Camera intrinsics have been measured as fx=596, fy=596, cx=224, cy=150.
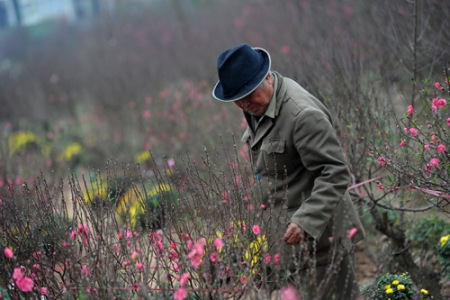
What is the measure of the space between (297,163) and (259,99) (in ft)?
1.30

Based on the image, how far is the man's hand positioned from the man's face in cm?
65

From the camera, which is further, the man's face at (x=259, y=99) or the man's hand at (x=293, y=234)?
the man's face at (x=259, y=99)

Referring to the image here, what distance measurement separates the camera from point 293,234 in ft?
9.65

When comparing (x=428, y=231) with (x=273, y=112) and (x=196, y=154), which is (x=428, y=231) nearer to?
(x=273, y=112)

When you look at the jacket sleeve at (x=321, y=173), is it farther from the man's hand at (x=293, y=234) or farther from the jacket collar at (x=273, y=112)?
the jacket collar at (x=273, y=112)

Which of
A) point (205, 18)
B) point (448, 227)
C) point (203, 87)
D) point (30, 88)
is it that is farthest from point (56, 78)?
point (448, 227)

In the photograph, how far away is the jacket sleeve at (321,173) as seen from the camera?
9.53 feet

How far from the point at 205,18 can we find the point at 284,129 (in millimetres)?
16982

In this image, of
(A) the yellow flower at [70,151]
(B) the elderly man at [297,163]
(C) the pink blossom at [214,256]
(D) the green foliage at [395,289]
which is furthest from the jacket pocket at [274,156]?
(A) the yellow flower at [70,151]

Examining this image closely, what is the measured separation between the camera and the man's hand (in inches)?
115

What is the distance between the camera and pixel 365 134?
486cm

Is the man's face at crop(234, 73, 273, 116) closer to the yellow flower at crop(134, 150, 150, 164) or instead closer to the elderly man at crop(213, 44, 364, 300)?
the elderly man at crop(213, 44, 364, 300)

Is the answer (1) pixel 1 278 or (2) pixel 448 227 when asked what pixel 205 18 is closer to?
(2) pixel 448 227

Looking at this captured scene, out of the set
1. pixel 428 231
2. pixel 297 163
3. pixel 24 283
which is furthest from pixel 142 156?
pixel 24 283
